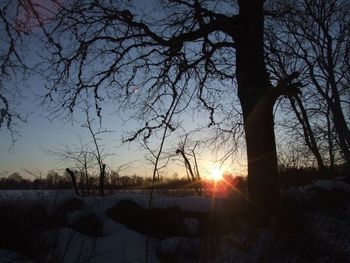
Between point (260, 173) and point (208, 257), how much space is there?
4.17m

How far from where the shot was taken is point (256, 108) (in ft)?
34.5

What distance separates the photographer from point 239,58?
36.1ft

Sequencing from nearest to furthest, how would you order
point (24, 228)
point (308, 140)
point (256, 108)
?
point (24, 228), point (256, 108), point (308, 140)

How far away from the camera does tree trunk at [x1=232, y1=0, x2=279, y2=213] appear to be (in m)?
10.3

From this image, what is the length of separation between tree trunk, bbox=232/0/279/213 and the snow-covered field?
2.95ft

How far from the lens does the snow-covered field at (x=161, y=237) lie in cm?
643

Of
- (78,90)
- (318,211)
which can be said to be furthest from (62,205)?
(318,211)

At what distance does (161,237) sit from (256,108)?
3856mm

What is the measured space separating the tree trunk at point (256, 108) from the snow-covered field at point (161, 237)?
0.90 m

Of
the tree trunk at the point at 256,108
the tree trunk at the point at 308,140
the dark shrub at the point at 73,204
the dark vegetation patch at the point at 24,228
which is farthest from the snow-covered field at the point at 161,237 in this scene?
the tree trunk at the point at 308,140

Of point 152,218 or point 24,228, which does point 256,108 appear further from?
point 24,228

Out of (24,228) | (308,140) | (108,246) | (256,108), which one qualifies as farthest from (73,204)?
(308,140)

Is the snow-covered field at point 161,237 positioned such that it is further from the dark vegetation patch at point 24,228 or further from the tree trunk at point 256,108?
the tree trunk at point 256,108

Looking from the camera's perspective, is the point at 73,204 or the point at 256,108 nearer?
the point at 73,204
